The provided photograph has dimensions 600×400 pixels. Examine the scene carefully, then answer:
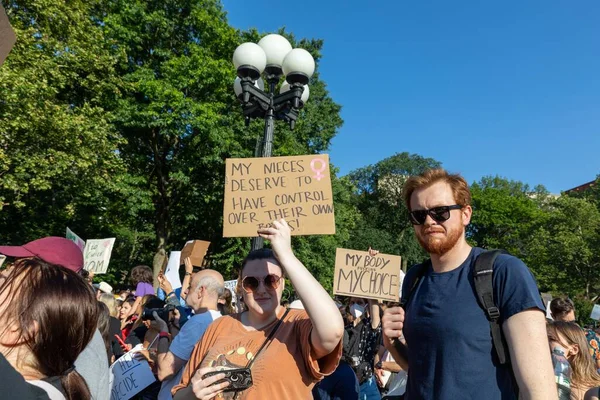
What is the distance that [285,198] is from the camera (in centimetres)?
272

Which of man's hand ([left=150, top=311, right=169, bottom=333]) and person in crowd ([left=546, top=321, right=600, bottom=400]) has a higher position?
man's hand ([left=150, top=311, right=169, bottom=333])

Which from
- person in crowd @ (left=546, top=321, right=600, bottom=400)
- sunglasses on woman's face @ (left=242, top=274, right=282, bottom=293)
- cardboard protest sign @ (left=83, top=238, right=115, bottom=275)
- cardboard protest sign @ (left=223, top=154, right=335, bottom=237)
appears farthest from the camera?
cardboard protest sign @ (left=83, top=238, right=115, bottom=275)

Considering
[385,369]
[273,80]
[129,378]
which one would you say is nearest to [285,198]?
[129,378]

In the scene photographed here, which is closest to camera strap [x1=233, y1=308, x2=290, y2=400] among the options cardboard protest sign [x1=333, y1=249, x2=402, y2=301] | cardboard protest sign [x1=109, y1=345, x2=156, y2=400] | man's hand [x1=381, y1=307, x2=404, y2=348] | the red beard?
man's hand [x1=381, y1=307, x2=404, y2=348]

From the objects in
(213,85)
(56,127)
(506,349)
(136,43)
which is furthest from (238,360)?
(136,43)

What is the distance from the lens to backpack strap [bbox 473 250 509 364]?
178cm

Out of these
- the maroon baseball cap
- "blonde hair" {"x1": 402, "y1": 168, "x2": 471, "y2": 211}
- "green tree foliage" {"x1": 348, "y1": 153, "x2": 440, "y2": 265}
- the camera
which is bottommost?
the camera

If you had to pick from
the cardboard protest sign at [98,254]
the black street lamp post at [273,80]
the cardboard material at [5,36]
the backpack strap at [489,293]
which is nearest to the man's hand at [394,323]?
the backpack strap at [489,293]

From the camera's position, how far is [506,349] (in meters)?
1.79

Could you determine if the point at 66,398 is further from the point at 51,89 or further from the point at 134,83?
the point at 134,83

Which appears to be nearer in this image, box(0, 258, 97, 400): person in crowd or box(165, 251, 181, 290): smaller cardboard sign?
box(0, 258, 97, 400): person in crowd

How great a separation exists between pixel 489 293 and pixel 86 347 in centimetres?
196

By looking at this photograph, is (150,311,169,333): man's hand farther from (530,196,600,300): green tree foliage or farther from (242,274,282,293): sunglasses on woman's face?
(530,196,600,300): green tree foliage

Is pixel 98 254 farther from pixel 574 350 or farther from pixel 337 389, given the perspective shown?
pixel 574 350
